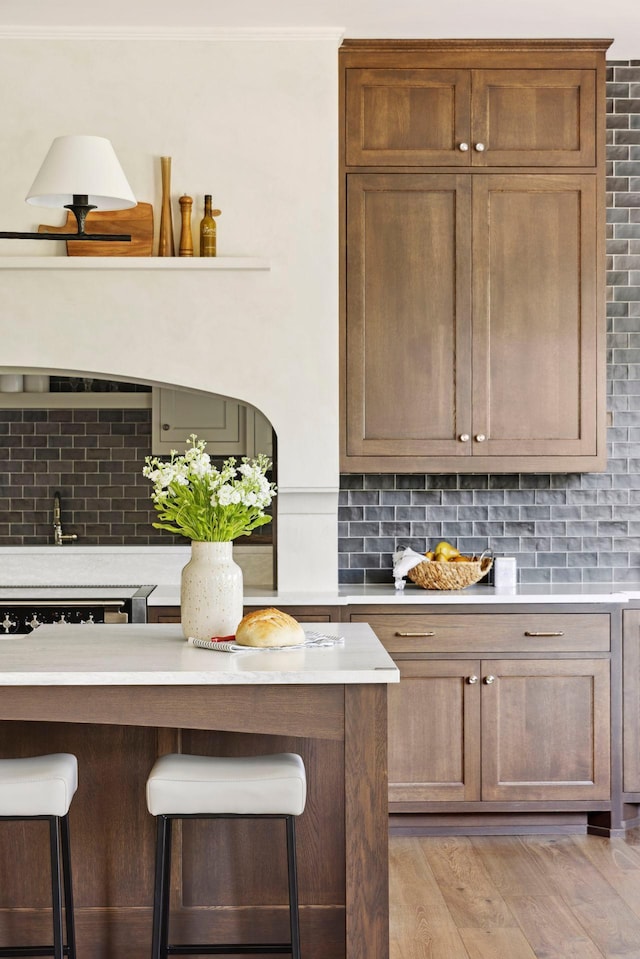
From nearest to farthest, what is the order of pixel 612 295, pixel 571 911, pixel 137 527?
pixel 571 911 → pixel 612 295 → pixel 137 527

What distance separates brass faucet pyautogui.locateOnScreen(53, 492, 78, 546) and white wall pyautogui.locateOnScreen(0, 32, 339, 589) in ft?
3.68

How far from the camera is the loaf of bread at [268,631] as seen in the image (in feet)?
8.27

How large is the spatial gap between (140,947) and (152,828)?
0.35 meters

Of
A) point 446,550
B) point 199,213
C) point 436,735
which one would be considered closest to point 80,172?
point 199,213

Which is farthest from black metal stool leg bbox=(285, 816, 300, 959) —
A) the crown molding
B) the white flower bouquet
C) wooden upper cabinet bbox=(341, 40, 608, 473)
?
the crown molding

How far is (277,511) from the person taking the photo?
4.12m

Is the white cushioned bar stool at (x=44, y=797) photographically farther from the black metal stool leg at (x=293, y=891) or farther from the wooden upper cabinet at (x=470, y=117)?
the wooden upper cabinet at (x=470, y=117)

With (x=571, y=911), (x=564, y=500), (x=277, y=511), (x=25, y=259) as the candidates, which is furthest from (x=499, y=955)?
(x=25, y=259)

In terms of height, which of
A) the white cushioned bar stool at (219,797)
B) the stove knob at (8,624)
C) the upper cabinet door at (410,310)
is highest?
the upper cabinet door at (410,310)

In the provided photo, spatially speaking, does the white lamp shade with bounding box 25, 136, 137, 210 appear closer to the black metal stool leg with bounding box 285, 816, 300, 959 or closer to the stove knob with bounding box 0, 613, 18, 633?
the black metal stool leg with bounding box 285, 816, 300, 959

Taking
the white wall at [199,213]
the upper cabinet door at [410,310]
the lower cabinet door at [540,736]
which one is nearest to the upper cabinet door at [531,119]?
the upper cabinet door at [410,310]

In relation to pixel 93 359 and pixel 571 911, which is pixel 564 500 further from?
pixel 93 359

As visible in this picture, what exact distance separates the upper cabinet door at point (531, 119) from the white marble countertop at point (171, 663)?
235 cm

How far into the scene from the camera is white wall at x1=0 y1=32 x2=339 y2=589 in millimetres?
3977
